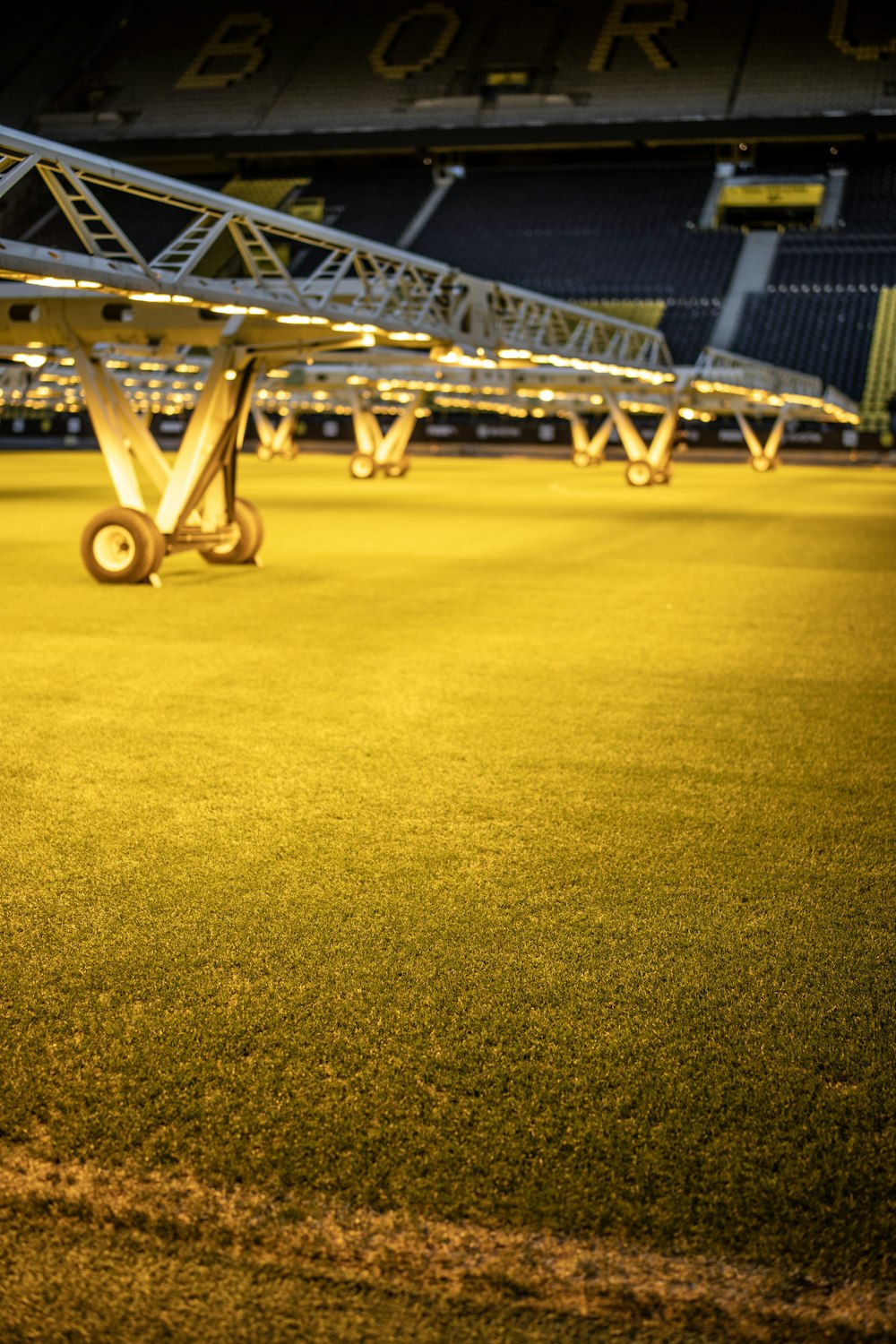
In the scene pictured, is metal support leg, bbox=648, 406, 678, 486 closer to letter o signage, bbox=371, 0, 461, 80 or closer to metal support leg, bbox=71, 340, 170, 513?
metal support leg, bbox=71, 340, 170, 513

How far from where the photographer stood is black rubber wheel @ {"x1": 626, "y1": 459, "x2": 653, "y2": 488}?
32.3 metres

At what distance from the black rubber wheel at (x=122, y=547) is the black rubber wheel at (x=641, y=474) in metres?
21.5

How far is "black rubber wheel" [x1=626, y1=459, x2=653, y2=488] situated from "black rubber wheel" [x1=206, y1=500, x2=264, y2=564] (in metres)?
19.7

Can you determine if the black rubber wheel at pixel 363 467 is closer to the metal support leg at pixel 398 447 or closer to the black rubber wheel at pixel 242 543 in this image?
the metal support leg at pixel 398 447

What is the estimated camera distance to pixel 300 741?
665 cm

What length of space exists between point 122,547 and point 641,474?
21.9 m

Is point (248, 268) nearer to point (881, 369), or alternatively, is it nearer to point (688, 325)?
point (881, 369)

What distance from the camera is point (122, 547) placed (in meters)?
12.5

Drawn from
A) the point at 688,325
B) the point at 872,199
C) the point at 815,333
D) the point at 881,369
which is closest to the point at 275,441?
the point at 688,325

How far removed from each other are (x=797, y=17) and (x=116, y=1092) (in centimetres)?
6653

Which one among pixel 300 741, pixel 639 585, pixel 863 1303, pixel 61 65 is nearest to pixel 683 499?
pixel 639 585

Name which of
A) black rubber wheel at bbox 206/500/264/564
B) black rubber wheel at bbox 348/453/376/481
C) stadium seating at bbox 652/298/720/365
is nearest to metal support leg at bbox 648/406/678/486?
black rubber wheel at bbox 348/453/376/481

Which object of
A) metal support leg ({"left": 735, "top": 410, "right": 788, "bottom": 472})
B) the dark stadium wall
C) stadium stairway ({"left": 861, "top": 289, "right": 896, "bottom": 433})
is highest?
the dark stadium wall

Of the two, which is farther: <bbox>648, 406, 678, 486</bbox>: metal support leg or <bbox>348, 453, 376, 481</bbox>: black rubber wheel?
<bbox>348, 453, 376, 481</bbox>: black rubber wheel
